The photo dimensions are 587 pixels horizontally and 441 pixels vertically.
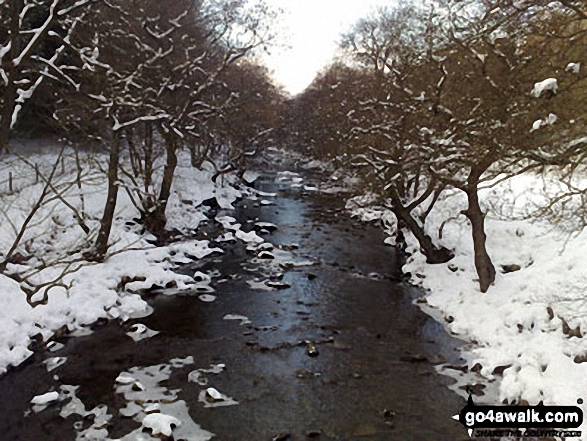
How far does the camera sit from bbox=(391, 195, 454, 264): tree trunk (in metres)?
14.3

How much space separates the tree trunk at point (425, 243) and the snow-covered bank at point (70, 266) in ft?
20.2

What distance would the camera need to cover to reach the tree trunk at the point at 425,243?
46.9 feet

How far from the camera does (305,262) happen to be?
1531cm

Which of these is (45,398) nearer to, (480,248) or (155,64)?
(480,248)

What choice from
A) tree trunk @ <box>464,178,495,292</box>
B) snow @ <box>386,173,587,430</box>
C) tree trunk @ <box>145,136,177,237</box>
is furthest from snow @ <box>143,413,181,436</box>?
tree trunk @ <box>145,136,177,237</box>

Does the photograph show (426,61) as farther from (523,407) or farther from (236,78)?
(236,78)

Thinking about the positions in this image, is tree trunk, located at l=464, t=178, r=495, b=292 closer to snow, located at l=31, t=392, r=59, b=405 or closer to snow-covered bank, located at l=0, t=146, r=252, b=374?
snow-covered bank, located at l=0, t=146, r=252, b=374

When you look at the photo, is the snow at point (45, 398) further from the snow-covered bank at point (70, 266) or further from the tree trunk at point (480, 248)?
the tree trunk at point (480, 248)

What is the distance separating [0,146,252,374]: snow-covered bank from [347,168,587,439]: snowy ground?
677 cm

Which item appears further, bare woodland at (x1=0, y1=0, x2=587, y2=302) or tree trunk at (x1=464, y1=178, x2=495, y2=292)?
tree trunk at (x1=464, y1=178, x2=495, y2=292)

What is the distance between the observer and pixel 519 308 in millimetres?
9945

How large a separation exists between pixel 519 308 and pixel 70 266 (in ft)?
34.8

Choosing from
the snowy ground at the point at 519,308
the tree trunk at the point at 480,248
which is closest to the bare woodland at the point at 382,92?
the tree trunk at the point at 480,248

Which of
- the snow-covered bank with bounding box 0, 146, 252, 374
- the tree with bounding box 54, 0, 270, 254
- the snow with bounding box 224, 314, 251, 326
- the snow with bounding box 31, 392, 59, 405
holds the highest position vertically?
the tree with bounding box 54, 0, 270, 254
